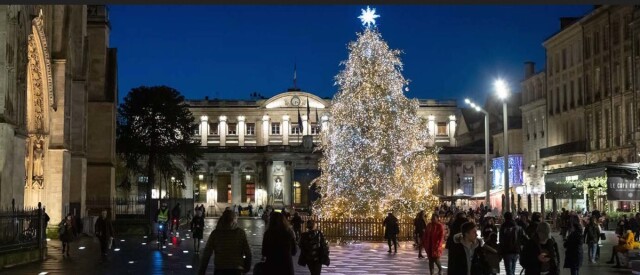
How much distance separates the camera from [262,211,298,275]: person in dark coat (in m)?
12.1

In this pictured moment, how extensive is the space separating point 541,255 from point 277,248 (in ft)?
13.5

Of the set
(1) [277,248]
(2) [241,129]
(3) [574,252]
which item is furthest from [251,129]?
(1) [277,248]

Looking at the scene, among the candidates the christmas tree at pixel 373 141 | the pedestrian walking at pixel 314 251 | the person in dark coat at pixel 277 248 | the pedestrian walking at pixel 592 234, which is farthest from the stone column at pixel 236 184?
the person in dark coat at pixel 277 248

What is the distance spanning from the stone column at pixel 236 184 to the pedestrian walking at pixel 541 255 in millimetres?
105388

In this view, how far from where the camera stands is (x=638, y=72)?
5309 cm

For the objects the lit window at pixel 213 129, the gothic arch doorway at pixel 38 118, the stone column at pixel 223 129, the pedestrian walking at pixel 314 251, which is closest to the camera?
the pedestrian walking at pixel 314 251

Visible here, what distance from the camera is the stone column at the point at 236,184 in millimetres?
118938

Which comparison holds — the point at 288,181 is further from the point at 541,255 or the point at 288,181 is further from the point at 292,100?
the point at 541,255

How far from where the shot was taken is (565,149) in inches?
2613

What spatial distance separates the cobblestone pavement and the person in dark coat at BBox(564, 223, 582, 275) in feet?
11.6

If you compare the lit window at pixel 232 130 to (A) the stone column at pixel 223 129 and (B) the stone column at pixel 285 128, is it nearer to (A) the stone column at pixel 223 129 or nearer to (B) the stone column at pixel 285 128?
(A) the stone column at pixel 223 129

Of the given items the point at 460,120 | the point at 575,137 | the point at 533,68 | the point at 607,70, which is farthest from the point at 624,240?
the point at 460,120

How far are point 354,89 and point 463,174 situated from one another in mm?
82347

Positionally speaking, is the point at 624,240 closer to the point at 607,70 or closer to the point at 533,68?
Answer: the point at 607,70
